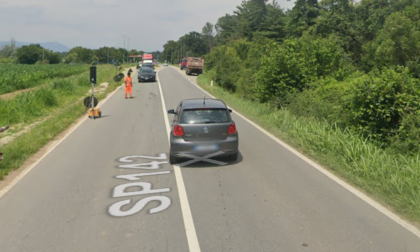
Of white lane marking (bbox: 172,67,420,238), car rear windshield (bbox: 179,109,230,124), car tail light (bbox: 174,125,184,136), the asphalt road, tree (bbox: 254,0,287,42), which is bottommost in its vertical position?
the asphalt road

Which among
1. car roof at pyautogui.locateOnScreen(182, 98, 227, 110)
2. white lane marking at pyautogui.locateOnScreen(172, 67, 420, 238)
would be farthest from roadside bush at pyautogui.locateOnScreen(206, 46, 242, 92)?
→ white lane marking at pyautogui.locateOnScreen(172, 67, 420, 238)

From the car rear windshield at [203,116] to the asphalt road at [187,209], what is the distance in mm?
1096

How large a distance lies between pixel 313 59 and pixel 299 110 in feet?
15.5

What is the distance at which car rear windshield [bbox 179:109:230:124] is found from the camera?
810 centimetres

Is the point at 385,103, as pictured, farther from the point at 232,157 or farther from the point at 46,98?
the point at 46,98

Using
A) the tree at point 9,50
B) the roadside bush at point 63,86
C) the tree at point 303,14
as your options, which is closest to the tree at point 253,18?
the tree at point 303,14

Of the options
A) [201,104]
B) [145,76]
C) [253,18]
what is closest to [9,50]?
[253,18]

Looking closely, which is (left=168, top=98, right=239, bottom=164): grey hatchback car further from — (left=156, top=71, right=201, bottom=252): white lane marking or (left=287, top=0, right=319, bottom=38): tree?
(left=287, top=0, right=319, bottom=38): tree

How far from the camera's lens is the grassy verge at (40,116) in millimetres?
8887

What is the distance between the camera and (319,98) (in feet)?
47.8

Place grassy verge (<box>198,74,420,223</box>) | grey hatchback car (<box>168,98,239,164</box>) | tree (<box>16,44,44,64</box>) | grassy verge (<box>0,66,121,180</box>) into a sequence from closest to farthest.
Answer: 1. grassy verge (<box>198,74,420,223</box>)
2. grey hatchback car (<box>168,98,239,164</box>)
3. grassy verge (<box>0,66,121,180</box>)
4. tree (<box>16,44,44,64</box>)

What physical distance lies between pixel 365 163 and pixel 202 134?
3.61m

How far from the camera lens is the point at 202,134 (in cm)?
795

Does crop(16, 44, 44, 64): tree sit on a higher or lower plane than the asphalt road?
higher
